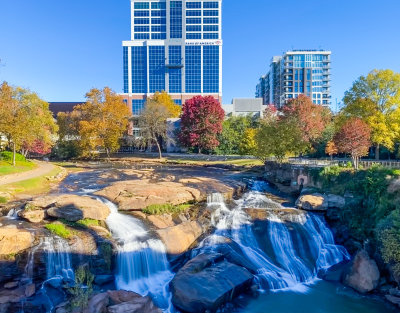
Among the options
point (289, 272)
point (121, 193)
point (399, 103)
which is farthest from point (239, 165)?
point (289, 272)

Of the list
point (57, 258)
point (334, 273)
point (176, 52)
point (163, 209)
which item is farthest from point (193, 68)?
point (57, 258)

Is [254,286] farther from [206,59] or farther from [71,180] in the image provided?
[206,59]

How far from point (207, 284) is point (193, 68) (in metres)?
80.2

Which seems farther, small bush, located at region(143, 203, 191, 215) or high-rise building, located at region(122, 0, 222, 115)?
high-rise building, located at region(122, 0, 222, 115)

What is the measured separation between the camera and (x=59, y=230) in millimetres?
13305

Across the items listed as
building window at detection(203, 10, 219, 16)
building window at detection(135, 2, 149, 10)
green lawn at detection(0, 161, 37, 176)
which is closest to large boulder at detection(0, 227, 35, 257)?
green lawn at detection(0, 161, 37, 176)

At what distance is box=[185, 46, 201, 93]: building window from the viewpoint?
280ft

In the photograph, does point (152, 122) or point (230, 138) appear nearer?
point (152, 122)

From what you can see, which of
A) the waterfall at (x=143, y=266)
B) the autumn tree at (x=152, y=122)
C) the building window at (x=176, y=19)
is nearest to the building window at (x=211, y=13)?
the building window at (x=176, y=19)

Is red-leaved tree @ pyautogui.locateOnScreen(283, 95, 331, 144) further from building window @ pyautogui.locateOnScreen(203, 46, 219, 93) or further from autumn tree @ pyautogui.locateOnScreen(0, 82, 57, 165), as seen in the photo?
building window @ pyautogui.locateOnScreen(203, 46, 219, 93)

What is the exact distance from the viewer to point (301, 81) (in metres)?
110

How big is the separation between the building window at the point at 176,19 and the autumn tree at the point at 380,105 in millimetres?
65655

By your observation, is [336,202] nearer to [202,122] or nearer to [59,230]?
[59,230]

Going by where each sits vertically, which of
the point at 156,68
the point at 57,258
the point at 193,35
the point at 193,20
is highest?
the point at 193,20
